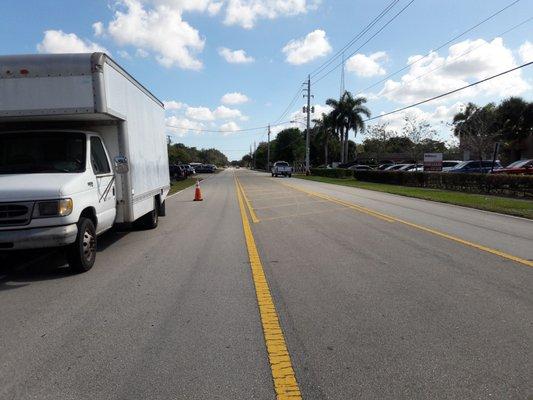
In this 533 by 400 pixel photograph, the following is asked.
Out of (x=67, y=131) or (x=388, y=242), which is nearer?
(x=67, y=131)

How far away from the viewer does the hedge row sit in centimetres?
2255

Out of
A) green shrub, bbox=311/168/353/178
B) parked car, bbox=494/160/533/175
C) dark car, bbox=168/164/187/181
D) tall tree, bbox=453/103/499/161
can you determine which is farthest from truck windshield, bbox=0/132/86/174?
tall tree, bbox=453/103/499/161

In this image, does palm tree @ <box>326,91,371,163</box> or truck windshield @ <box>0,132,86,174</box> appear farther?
palm tree @ <box>326,91,371,163</box>

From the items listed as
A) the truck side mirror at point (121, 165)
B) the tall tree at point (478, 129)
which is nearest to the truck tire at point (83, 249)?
the truck side mirror at point (121, 165)

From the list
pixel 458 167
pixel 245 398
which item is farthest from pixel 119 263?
pixel 458 167

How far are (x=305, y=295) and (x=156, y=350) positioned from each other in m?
2.18

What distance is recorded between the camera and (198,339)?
14.6 ft

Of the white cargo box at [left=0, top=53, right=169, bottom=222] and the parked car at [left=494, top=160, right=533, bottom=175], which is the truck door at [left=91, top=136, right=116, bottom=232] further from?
the parked car at [left=494, top=160, right=533, bottom=175]

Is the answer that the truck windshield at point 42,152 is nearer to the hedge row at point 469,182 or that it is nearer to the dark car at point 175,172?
the hedge row at point 469,182

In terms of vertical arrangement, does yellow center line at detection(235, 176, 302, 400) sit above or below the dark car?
above

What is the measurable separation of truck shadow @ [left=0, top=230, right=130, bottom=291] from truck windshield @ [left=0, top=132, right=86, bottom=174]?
1320 millimetres

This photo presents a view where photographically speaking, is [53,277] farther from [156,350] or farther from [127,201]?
[156,350]

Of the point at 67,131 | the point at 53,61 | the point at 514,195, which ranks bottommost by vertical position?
the point at 514,195

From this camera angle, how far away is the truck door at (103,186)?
7.73m
